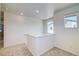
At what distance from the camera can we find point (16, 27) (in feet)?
8.45

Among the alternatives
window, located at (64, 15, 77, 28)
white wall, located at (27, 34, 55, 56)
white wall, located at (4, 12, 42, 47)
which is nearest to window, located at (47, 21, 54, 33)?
white wall, located at (27, 34, 55, 56)

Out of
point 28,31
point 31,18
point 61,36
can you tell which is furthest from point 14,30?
point 61,36

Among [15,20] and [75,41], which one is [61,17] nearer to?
[75,41]

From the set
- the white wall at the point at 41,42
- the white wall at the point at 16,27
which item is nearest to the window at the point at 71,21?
the white wall at the point at 41,42

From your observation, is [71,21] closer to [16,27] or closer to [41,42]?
[41,42]

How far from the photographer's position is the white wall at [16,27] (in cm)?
247

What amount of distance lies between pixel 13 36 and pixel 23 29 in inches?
15.4

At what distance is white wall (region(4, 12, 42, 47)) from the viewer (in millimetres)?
2467

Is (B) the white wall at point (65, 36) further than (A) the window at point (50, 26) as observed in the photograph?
Yes

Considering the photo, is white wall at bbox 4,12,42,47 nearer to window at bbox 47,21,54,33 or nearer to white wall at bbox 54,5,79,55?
window at bbox 47,21,54,33

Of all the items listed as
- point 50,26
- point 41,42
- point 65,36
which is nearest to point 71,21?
point 65,36

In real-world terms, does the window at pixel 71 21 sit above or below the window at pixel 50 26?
above

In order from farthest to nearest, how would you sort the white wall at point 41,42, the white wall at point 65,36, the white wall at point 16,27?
the white wall at point 65,36, the white wall at point 41,42, the white wall at point 16,27

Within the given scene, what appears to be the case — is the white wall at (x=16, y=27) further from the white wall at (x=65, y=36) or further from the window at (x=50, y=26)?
the white wall at (x=65, y=36)
